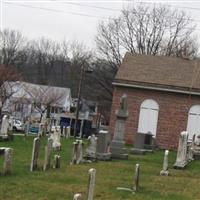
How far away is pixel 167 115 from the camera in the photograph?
3653 centimetres

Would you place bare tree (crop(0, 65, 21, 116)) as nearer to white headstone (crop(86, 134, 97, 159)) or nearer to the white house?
the white house

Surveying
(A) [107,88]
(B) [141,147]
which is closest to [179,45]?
(A) [107,88]

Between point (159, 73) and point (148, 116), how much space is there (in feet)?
10.2

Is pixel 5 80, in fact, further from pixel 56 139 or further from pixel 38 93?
pixel 56 139

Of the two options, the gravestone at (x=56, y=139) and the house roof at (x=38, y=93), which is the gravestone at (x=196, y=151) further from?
the house roof at (x=38, y=93)

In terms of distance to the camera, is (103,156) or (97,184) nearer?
(97,184)

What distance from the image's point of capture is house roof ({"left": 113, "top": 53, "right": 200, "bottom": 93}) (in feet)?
119

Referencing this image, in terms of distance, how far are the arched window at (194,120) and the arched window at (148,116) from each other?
2097 mm

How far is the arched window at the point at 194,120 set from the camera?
36.0 meters

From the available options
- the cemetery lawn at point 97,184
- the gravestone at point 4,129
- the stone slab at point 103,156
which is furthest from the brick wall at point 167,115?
the cemetery lawn at point 97,184

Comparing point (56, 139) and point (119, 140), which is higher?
point (119, 140)

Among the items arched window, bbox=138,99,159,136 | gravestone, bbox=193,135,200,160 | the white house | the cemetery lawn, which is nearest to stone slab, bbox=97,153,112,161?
the cemetery lawn

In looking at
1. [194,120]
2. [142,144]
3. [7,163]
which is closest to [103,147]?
[142,144]

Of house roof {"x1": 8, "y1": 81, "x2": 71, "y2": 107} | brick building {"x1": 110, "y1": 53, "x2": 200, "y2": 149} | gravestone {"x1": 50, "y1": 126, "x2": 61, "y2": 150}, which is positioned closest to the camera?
gravestone {"x1": 50, "y1": 126, "x2": 61, "y2": 150}
